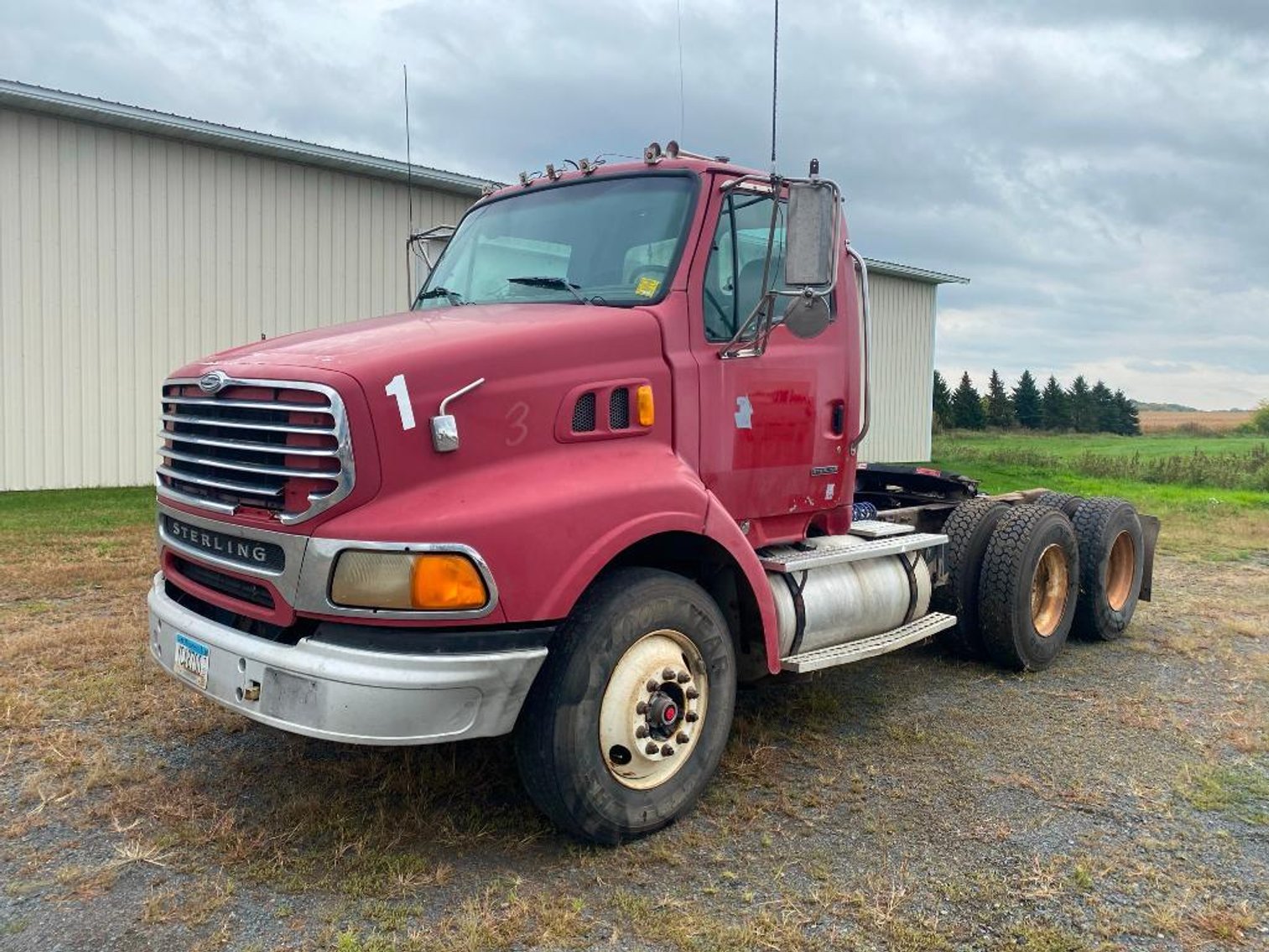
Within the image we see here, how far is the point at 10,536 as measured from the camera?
1009 cm

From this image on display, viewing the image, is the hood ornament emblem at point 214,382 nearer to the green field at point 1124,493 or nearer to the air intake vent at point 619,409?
the air intake vent at point 619,409

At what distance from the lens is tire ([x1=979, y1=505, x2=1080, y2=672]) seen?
630 centimetres

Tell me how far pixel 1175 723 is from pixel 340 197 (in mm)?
13510

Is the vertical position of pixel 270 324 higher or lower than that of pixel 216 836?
higher

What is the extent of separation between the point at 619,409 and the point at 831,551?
1.62m

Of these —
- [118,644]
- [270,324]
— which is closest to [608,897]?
[118,644]

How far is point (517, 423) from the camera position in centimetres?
368

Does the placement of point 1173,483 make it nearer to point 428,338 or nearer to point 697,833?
point 697,833

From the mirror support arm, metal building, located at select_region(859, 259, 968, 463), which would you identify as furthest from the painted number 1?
metal building, located at select_region(859, 259, 968, 463)

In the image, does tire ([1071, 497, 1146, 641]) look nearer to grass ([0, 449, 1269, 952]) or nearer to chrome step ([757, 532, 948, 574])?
grass ([0, 449, 1269, 952])

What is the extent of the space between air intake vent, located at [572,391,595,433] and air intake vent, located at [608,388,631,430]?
82mm

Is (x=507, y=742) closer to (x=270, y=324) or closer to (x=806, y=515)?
(x=806, y=515)

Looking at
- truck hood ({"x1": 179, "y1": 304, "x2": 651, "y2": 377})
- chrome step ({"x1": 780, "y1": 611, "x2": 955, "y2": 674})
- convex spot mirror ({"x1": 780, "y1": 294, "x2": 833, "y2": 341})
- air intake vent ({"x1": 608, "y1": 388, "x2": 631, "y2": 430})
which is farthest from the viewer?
chrome step ({"x1": 780, "y1": 611, "x2": 955, "y2": 674})

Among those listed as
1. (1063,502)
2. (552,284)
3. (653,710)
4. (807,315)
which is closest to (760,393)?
(807,315)
